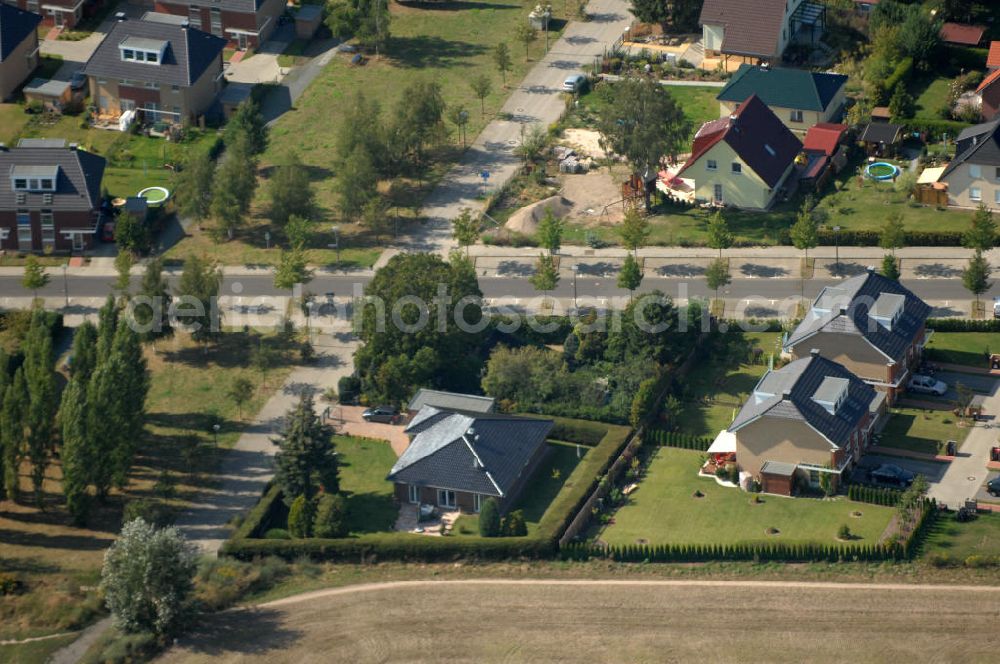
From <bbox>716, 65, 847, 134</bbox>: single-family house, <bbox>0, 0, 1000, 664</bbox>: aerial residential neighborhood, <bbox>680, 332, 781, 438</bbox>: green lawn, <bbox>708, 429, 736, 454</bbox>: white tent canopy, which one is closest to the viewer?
<bbox>0, 0, 1000, 664</bbox>: aerial residential neighborhood

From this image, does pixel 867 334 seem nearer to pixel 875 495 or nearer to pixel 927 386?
pixel 927 386

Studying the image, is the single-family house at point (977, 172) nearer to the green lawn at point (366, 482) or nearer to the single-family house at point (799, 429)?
the single-family house at point (799, 429)

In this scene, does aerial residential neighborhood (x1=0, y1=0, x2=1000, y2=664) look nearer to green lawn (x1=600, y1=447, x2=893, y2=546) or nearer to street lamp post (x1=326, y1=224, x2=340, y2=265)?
green lawn (x1=600, y1=447, x2=893, y2=546)

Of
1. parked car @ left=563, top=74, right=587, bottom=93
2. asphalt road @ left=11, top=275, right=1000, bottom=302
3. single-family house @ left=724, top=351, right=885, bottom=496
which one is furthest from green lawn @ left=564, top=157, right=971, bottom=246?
single-family house @ left=724, top=351, right=885, bottom=496

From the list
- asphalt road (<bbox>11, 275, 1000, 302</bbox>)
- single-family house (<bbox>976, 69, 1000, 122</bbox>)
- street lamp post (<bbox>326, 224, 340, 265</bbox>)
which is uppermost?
single-family house (<bbox>976, 69, 1000, 122</bbox>)

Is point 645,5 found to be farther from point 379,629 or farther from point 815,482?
point 379,629

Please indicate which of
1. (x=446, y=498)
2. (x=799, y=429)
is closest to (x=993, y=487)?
(x=799, y=429)

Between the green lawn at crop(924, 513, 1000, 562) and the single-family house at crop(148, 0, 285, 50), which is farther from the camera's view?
the single-family house at crop(148, 0, 285, 50)
